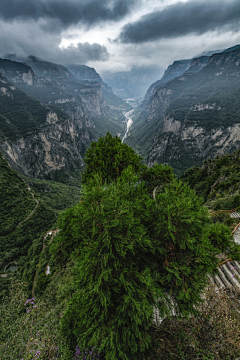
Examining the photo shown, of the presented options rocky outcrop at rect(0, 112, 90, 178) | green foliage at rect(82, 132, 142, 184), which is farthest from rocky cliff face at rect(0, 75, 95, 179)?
green foliage at rect(82, 132, 142, 184)

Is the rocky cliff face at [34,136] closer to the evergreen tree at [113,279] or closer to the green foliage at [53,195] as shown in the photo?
the green foliage at [53,195]

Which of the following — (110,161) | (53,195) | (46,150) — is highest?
(110,161)

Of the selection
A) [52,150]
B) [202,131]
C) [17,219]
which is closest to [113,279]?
[17,219]

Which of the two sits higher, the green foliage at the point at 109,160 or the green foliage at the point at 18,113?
the green foliage at the point at 109,160

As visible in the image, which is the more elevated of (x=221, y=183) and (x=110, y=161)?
(x=110, y=161)

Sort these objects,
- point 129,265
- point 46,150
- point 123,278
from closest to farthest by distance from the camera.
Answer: point 123,278
point 129,265
point 46,150

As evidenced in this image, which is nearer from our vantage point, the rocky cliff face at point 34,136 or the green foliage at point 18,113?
the rocky cliff face at point 34,136

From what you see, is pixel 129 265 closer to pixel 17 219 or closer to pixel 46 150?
pixel 17 219

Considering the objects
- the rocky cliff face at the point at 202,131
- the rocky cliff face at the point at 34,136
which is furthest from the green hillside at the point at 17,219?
the rocky cliff face at the point at 202,131

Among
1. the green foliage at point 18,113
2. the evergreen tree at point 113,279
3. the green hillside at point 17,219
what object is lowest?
the green hillside at point 17,219
